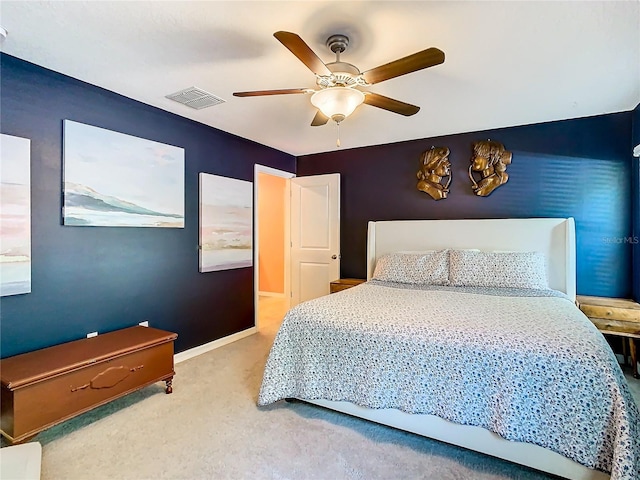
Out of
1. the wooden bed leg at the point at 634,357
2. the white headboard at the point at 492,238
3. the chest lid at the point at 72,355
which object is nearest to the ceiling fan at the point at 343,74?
the chest lid at the point at 72,355

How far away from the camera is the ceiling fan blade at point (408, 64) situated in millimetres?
1627

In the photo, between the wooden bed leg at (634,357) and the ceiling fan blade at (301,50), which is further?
the wooden bed leg at (634,357)

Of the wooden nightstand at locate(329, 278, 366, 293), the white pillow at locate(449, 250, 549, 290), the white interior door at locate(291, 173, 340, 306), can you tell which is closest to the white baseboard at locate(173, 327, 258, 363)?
the white interior door at locate(291, 173, 340, 306)

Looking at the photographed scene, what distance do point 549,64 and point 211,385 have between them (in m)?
3.54

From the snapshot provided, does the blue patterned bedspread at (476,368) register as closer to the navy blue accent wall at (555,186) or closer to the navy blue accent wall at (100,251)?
the navy blue accent wall at (555,186)

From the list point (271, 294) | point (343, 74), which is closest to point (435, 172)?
point (343, 74)

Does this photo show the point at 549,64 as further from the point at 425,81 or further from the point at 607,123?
the point at 607,123

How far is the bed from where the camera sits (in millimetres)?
1573

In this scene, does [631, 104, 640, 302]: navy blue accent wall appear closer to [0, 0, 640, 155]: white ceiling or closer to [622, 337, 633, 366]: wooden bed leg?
[0, 0, 640, 155]: white ceiling

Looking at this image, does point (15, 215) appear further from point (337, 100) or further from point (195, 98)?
point (337, 100)

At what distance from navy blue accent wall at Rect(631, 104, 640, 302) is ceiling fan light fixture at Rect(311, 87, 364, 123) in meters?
2.89

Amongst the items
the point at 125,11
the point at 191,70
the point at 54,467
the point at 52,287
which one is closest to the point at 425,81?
the point at 191,70

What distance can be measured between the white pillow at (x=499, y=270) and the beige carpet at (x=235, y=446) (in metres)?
1.73

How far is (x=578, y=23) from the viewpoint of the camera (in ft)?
6.08
